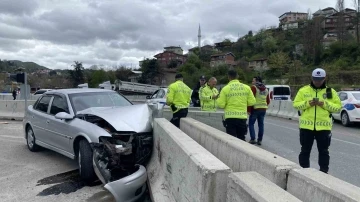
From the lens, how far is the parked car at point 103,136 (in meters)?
5.15

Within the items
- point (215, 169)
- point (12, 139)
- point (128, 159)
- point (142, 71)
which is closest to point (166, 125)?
point (128, 159)

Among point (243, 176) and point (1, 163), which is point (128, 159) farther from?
point (1, 163)

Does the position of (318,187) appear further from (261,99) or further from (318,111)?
(261,99)

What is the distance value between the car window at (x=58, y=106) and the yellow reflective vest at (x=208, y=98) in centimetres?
357

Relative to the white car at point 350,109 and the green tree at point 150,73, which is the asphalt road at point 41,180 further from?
the green tree at point 150,73

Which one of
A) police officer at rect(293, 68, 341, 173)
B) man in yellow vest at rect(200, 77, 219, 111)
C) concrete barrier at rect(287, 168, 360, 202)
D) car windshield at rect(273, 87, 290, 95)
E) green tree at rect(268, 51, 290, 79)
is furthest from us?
green tree at rect(268, 51, 290, 79)

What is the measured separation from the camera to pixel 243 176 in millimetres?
2771

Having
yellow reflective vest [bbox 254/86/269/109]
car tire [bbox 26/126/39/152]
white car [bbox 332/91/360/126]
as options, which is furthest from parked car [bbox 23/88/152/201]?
white car [bbox 332/91/360/126]

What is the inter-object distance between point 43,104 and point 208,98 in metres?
4.16

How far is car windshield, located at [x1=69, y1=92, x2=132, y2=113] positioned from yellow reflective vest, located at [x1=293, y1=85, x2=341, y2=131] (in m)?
4.06

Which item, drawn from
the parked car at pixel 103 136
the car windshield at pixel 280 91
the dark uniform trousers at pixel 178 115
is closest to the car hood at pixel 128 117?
the parked car at pixel 103 136

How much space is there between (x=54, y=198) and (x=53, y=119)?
239cm

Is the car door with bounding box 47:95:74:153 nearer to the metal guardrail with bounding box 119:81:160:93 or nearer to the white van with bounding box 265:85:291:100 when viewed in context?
the white van with bounding box 265:85:291:100

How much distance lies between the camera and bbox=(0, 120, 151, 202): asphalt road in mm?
5184
